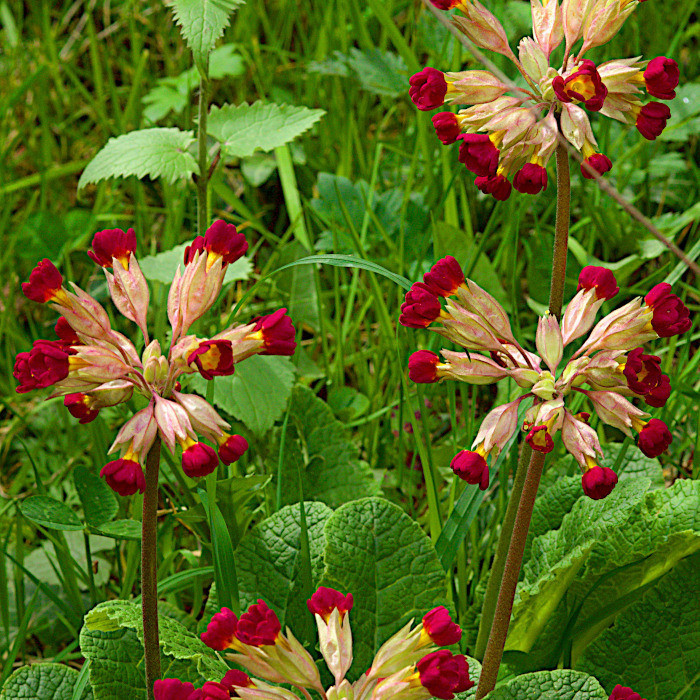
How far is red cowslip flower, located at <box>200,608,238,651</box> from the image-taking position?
1316 millimetres

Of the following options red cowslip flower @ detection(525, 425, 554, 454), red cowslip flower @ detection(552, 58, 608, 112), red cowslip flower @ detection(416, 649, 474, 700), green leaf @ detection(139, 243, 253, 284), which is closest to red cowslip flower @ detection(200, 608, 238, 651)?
red cowslip flower @ detection(416, 649, 474, 700)

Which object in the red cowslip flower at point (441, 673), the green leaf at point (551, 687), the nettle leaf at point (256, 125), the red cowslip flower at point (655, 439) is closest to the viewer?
the red cowslip flower at point (441, 673)

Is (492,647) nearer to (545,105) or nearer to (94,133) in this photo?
(545,105)

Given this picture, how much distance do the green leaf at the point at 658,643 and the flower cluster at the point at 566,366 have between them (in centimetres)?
63

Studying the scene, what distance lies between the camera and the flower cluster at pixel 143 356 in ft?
4.33

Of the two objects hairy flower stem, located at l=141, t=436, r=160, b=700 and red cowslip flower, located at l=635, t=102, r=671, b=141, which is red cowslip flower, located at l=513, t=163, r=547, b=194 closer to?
red cowslip flower, located at l=635, t=102, r=671, b=141

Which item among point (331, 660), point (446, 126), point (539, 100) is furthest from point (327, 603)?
point (539, 100)

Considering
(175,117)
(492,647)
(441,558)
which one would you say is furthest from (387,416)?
(175,117)

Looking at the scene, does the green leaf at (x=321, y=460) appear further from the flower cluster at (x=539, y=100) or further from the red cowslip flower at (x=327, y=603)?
the flower cluster at (x=539, y=100)

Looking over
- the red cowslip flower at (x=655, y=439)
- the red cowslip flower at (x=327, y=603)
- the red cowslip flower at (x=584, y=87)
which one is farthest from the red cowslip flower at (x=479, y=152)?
the red cowslip flower at (x=327, y=603)

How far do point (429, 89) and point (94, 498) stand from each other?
3.62 feet

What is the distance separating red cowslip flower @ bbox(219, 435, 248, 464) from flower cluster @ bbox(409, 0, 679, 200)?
57cm

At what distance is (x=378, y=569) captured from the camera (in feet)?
6.26

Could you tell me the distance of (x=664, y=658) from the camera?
6.36ft
